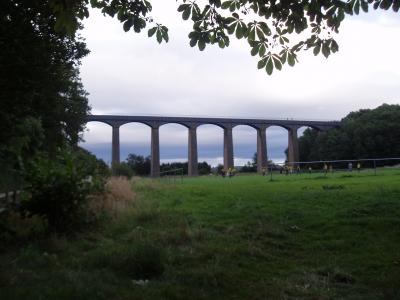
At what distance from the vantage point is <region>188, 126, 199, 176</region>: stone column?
313 feet

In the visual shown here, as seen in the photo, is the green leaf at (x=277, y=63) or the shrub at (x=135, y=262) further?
the shrub at (x=135, y=262)

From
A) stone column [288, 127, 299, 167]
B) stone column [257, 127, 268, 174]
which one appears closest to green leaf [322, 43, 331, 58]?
→ stone column [257, 127, 268, 174]

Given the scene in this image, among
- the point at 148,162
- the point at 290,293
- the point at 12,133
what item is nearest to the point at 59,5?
the point at 12,133

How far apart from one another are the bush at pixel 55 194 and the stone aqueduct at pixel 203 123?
7711 cm

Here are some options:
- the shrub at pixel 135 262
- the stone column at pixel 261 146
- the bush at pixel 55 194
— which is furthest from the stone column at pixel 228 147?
the shrub at pixel 135 262

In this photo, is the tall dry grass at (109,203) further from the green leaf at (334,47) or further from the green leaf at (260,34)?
the green leaf at (334,47)

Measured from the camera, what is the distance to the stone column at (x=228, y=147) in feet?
325

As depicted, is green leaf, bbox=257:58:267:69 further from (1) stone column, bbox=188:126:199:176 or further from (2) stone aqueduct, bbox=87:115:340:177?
(1) stone column, bbox=188:126:199:176

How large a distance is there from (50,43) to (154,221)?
4.67 m

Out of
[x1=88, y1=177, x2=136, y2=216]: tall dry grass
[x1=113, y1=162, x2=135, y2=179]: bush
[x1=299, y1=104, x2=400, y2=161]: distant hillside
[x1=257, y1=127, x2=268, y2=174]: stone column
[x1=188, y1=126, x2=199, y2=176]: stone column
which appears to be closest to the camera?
[x1=88, y1=177, x2=136, y2=216]: tall dry grass

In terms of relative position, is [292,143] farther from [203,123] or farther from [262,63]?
[262,63]

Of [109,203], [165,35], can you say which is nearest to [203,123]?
[109,203]

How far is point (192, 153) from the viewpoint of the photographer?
315 feet

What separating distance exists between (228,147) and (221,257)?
91126 mm
